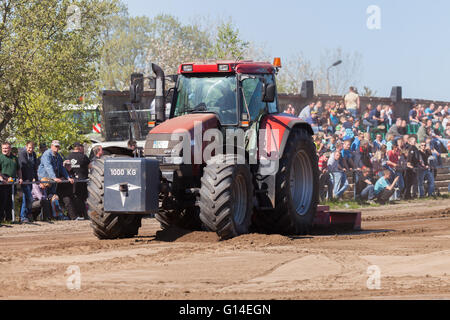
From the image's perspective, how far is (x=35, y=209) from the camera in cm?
1554

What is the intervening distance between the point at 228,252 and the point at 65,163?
783 cm

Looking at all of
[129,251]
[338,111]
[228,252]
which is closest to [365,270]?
[228,252]

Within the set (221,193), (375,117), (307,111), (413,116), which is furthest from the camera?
(413,116)

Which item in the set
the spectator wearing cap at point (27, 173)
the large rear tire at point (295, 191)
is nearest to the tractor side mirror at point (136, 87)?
the large rear tire at point (295, 191)

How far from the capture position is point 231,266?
877 centimetres

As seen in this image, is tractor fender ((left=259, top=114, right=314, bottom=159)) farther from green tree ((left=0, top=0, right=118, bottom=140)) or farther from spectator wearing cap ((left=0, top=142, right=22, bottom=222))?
green tree ((left=0, top=0, right=118, bottom=140))

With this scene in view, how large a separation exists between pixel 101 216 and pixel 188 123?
5.69 feet

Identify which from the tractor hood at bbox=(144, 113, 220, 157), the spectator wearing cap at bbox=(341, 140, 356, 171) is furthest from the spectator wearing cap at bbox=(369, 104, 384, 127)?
the tractor hood at bbox=(144, 113, 220, 157)

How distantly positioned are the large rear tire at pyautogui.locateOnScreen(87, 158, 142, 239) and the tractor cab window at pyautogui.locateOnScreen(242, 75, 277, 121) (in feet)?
7.43

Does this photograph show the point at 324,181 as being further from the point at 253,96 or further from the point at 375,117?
the point at 375,117

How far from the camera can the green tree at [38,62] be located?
19.3 m

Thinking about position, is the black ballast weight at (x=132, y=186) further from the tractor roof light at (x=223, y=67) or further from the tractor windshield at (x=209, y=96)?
the tractor roof light at (x=223, y=67)

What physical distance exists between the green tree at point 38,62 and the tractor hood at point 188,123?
27.1 ft

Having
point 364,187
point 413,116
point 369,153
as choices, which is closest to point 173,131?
point 364,187
